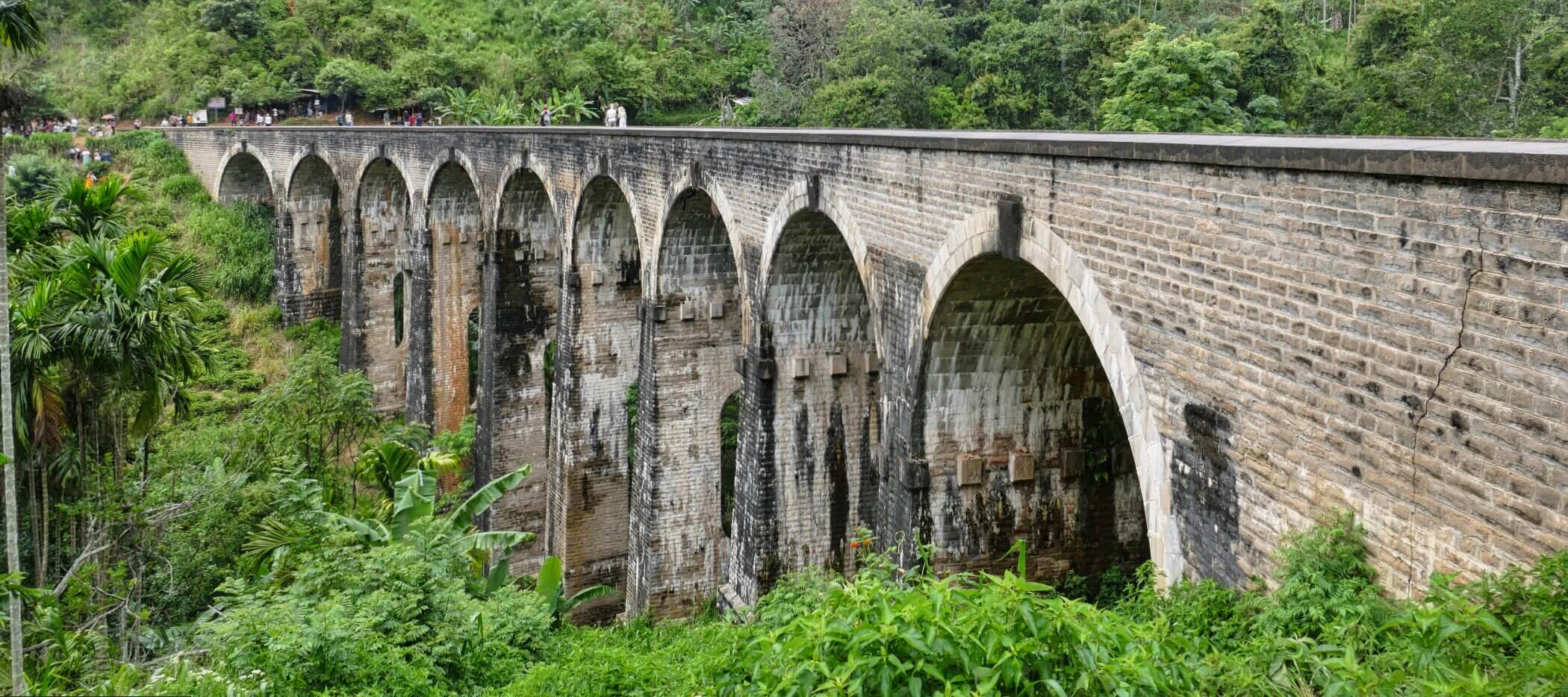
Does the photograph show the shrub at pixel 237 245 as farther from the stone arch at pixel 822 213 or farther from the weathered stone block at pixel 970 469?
the weathered stone block at pixel 970 469

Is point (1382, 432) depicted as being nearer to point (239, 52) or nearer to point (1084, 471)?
point (1084, 471)

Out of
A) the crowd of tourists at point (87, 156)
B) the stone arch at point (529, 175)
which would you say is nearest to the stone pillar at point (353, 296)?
the stone arch at point (529, 175)

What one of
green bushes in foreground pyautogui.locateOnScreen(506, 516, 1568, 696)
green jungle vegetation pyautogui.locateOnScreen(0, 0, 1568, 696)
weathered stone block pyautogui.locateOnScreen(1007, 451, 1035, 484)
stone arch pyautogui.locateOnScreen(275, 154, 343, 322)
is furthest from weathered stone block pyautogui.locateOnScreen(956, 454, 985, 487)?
stone arch pyautogui.locateOnScreen(275, 154, 343, 322)

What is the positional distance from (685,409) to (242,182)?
86.5ft

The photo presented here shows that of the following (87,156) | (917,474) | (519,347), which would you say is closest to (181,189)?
(87,156)

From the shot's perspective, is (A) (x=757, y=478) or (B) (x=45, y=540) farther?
(A) (x=757, y=478)

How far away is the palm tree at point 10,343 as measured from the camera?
364 inches

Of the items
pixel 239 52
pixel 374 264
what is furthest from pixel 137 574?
pixel 239 52

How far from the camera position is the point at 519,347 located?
21609 mm

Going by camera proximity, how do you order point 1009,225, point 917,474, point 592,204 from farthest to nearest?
point 592,204 → point 917,474 → point 1009,225

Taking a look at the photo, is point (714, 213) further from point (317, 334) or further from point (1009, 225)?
point (317, 334)

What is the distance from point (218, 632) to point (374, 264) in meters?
20.3

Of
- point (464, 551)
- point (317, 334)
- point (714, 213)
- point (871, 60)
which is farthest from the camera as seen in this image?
point (871, 60)

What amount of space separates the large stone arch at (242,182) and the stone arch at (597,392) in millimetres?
21420
